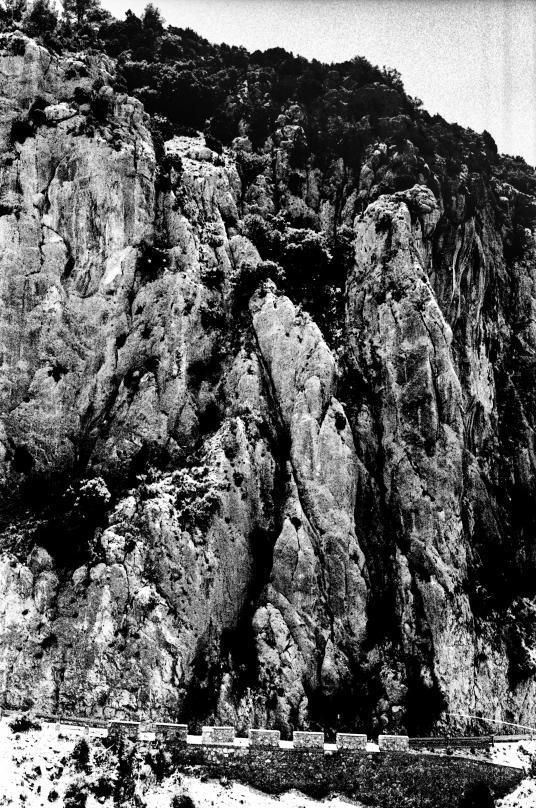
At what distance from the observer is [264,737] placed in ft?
128

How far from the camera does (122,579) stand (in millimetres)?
41750

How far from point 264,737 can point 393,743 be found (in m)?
6.52

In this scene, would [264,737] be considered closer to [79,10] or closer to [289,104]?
[289,104]

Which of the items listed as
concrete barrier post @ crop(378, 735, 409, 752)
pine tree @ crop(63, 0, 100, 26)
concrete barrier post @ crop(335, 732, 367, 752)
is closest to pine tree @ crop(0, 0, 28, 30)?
pine tree @ crop(63, 0, 100, 26)

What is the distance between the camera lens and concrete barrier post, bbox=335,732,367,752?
3919cm

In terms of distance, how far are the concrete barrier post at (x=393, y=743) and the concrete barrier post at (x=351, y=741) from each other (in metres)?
0.92

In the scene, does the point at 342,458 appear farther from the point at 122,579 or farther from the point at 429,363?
the point at 122,579

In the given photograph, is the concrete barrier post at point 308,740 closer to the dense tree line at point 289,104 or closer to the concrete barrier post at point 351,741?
the concrete barrier post at point 351,741

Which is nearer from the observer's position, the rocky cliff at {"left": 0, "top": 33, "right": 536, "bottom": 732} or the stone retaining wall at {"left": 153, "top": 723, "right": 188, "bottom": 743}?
the stone retaining wall at {"left": 153, "top": 723, "right": 188, "bottom": 743}

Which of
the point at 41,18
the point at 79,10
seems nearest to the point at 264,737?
the point at 41,18

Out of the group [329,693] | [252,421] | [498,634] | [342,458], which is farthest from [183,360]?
[498,634]

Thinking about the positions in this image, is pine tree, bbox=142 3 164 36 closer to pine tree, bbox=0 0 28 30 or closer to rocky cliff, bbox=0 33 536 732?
pine tree, bbox=0 0 28 30

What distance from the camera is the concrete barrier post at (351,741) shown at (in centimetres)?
3919

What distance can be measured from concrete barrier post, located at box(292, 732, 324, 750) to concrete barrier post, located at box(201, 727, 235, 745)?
3.11 meters
